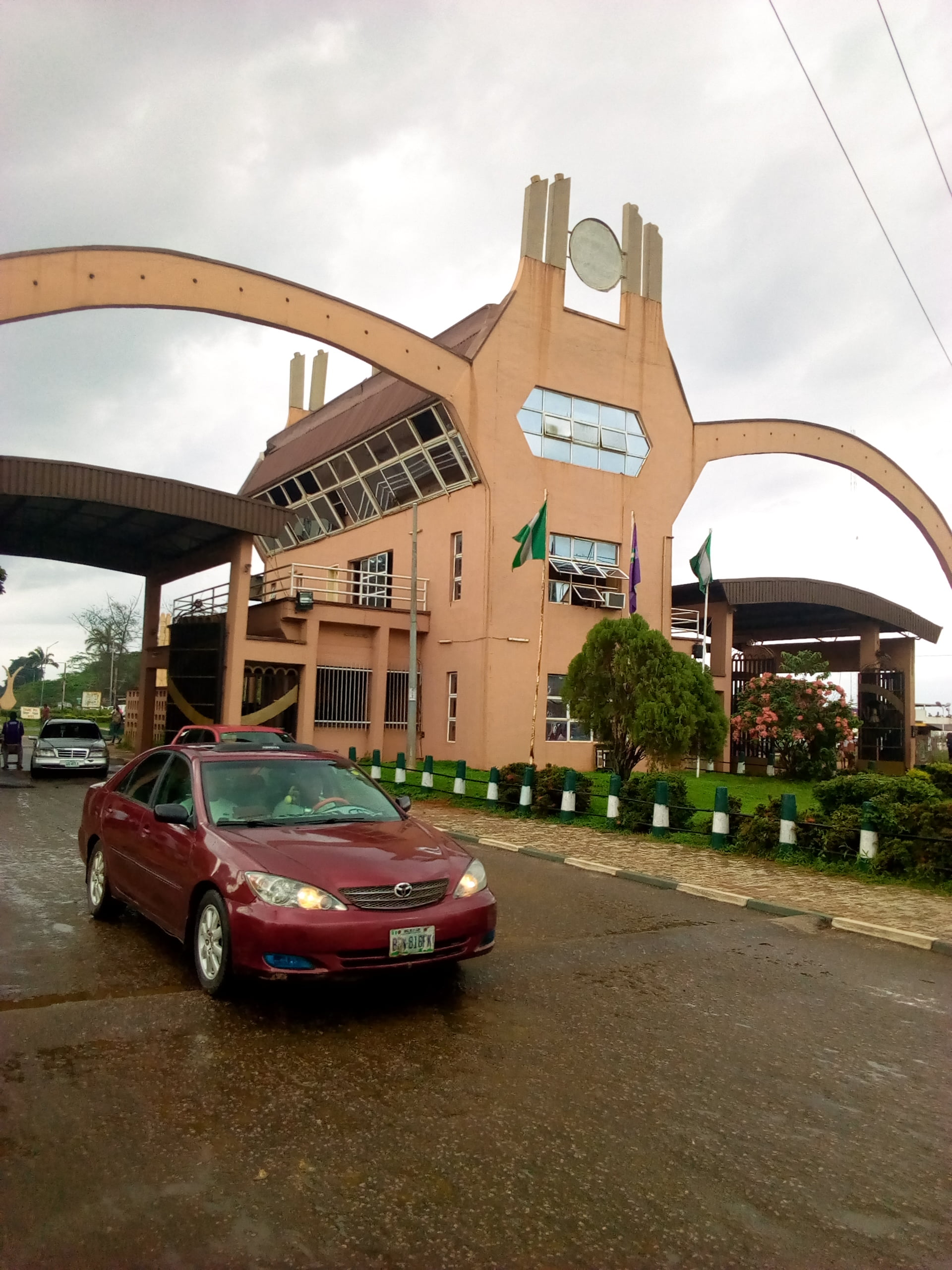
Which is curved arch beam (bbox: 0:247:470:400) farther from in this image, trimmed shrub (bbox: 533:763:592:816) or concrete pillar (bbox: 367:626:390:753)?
trimmed shrub (bbox: 533:763:592:816)

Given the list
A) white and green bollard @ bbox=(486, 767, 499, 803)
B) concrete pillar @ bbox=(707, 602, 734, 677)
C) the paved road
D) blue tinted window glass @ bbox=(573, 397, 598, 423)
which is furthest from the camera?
concrete pillar @ bbox=(707, 602, 734, 677)

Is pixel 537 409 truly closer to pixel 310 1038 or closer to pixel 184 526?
pixel 184 526

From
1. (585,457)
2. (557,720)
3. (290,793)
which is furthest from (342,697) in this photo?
(290,793)

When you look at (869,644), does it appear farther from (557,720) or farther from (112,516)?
(112,516)

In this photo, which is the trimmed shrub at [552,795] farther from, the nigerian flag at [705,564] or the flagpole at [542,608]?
the nigerian flag at [705,564]

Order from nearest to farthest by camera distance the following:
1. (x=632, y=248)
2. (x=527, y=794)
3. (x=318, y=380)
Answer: (x=527, y=794) → (x=632, y=248) → (x=318, y=380)

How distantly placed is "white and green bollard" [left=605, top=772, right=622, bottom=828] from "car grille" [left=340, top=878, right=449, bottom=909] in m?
9.86

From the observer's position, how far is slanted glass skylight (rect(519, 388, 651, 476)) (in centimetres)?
2778

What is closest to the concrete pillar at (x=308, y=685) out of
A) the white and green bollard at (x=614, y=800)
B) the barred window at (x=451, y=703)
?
the barred window at (x=451, y=703)

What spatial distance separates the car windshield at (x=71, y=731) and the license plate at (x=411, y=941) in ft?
71.0

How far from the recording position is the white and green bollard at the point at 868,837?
37.4 feet

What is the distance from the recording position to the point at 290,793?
690cm

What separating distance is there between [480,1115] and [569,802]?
40.0 ft

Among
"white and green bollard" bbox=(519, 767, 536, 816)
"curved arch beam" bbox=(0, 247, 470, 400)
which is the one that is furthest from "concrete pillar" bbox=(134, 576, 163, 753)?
"white and green bollard" bbox=(519, 767, 536, 816)
